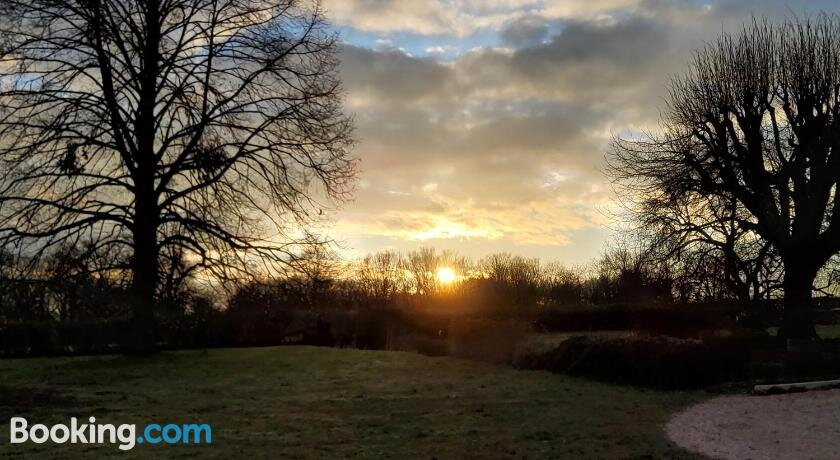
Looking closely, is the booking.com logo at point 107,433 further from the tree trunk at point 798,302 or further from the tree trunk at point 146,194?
the tree trunk at point 798,302

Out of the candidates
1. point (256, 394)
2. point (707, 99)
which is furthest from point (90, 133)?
point (707, 99)

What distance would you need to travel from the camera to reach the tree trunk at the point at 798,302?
2161cm

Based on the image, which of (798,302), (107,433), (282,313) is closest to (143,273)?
(282,313)

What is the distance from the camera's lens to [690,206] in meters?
24.9

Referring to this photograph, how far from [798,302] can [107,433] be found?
2078 cm

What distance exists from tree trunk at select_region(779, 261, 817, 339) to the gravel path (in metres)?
9.81

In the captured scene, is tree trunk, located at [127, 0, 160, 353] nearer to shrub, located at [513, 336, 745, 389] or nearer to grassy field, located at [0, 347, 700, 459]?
grassy field, located at [0, 347, 700, 459]

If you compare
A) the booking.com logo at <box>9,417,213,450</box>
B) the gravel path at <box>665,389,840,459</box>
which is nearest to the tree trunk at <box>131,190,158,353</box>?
the booking.com logo at <box>9,417,213,450</box>

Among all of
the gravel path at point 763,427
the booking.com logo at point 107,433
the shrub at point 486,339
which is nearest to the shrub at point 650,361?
the gravel path at point 763,427

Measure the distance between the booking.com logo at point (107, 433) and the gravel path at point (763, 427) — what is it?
6.38m

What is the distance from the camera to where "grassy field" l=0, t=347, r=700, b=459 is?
845cm

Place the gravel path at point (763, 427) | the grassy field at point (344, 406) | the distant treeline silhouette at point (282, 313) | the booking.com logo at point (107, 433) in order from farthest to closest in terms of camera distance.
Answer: the distant treeline silhouette at point (282, 313), the booking.com logo at point (107, 433), the gravel path at point (763, 427), the grassy field at point (344, 406)

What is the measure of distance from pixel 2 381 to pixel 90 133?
6.91 metres

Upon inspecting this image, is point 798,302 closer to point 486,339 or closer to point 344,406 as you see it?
point 486,339
